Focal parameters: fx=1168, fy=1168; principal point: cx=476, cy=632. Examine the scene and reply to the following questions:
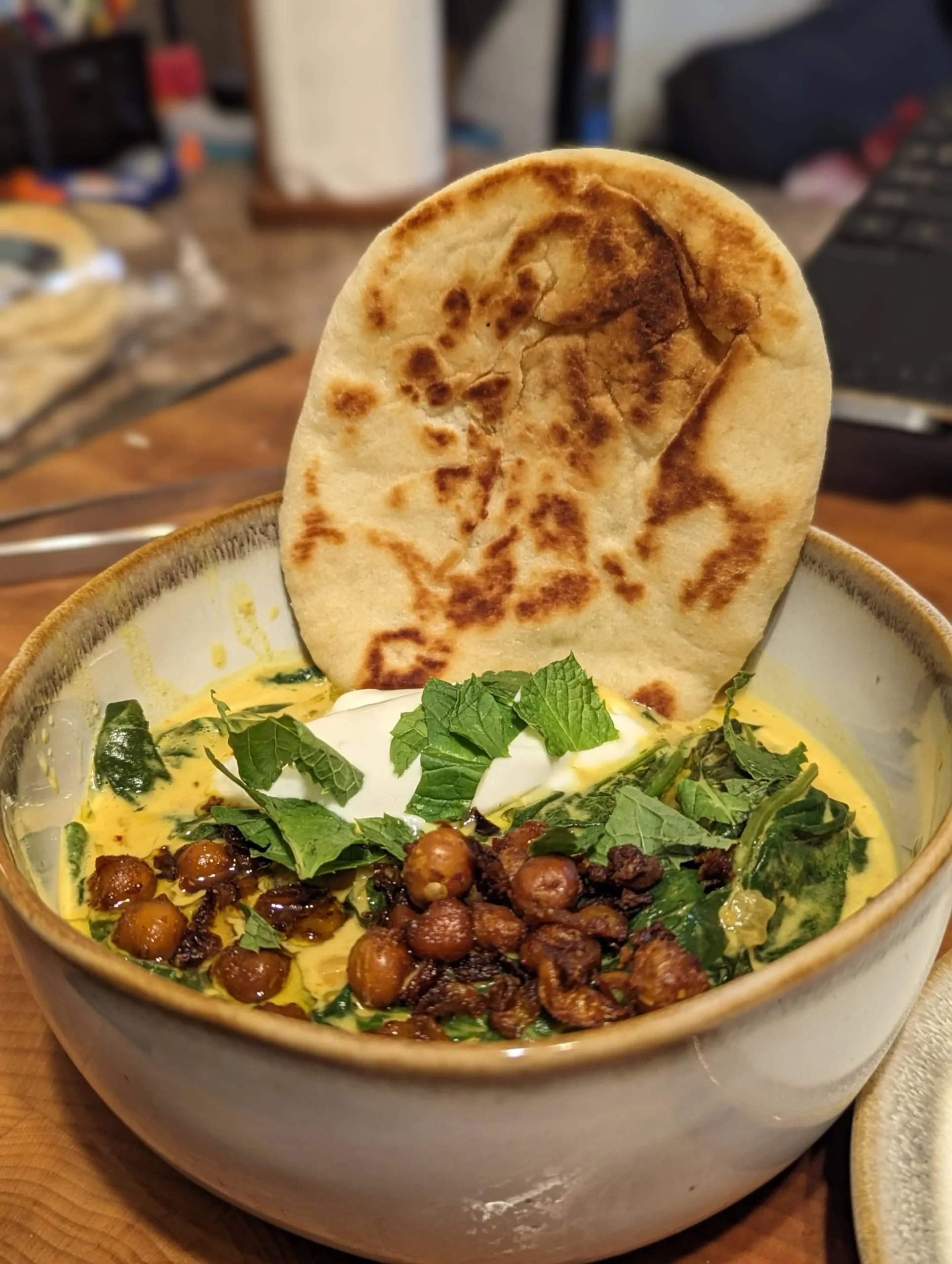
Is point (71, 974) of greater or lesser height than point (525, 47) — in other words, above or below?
above

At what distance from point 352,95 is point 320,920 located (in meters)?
3.36

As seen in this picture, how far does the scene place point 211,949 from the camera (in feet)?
3.89

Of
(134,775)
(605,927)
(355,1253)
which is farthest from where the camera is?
(134,775)

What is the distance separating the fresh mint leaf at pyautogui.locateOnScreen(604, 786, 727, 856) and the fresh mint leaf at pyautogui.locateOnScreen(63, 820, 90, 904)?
59 centimetres

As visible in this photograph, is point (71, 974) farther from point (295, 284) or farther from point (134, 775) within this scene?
point (295, 284)

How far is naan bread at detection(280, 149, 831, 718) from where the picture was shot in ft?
4.30

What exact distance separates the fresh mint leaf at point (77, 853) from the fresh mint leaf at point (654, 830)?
59 centimetres

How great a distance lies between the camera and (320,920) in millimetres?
1216

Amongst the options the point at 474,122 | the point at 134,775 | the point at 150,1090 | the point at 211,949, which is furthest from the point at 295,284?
the point at 150,1090

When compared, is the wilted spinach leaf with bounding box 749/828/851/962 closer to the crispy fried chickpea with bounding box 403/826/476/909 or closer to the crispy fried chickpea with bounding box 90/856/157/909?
the crispy fried chickpea with bounding box 403/826/476/909

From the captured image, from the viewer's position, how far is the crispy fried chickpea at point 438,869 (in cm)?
117

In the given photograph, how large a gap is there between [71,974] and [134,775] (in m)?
0.57

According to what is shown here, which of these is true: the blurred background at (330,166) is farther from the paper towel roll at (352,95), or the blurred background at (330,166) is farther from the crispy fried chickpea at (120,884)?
the crispy fried chickpea at (120,884)

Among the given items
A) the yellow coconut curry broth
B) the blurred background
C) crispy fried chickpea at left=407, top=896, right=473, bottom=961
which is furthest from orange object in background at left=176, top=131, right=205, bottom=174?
crispy fried chickpea at left=407, top=896, right=473, bottom=961
